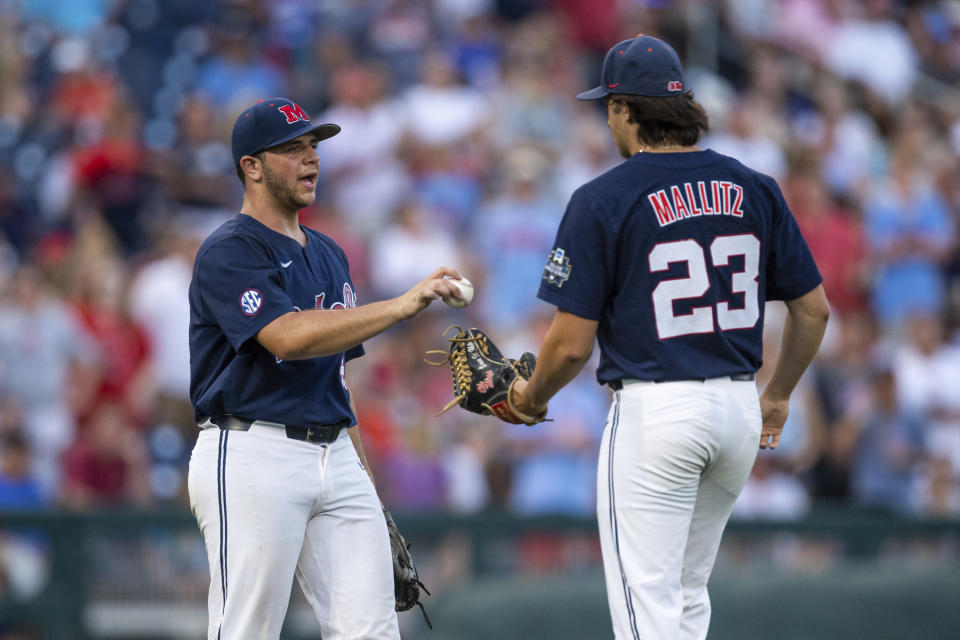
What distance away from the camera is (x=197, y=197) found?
10.6 metres

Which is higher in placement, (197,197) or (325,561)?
(197,197)

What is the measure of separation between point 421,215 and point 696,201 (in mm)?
5962

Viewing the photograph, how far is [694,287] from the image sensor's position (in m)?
4.61

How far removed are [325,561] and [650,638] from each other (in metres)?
1.14

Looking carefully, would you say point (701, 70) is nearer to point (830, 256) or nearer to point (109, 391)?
point (830, 256)

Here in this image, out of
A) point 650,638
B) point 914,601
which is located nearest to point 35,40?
point 914,601

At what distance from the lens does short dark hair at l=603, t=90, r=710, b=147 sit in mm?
4719

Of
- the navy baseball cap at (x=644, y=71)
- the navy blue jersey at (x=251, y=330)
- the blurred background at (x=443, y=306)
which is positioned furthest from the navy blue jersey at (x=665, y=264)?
the blurred background at (x=443, y=306)

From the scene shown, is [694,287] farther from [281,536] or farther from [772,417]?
[281,536]

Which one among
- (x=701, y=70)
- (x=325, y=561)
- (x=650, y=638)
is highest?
(x=701, y=70)

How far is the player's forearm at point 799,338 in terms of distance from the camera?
496 centimetres

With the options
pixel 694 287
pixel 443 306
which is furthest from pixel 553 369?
pixel 443 306

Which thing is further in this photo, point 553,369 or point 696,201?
point 553,369

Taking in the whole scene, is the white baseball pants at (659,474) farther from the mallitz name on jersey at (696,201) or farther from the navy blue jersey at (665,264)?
the mallitz name on jersey at (696,201)
